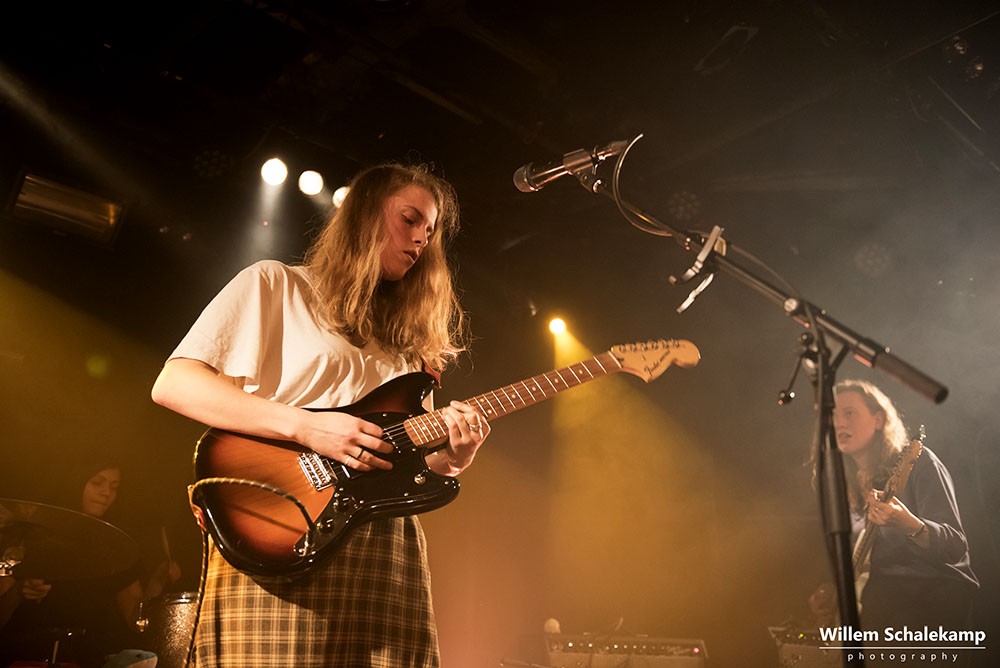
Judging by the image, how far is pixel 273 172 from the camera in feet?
→ 19.5

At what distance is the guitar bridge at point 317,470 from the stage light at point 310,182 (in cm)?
437

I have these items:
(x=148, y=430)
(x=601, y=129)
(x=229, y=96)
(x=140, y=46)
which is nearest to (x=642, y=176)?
(x=601, y=129)

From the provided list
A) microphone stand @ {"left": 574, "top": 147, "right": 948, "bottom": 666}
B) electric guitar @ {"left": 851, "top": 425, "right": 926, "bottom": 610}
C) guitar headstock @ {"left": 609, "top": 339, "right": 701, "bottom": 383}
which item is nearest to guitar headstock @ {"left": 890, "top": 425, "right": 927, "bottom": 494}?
electric guitar @ {"left": 851, "top": 425, "right": 926, "bottom": 610}

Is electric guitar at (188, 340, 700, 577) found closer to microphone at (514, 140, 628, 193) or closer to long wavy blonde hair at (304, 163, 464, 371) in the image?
long wavy blonde hair at (304, 163, 464, 371)

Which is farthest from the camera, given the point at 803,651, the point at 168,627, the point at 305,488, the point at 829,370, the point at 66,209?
the point at 66,209

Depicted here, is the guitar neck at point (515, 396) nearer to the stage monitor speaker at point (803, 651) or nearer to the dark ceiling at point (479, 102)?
the dark ceiling at point (479, 102)

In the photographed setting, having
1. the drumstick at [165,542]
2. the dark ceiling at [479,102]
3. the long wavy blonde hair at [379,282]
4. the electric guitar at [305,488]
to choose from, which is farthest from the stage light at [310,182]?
the electric guitar at [305,488]

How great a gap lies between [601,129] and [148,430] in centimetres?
478

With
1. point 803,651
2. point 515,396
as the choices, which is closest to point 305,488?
point 515,396

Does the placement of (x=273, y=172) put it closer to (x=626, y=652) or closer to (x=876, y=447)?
(x=626, y=652)

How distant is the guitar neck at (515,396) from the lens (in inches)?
94.5

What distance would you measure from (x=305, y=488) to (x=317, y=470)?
0.07 meters

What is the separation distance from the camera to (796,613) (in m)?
6.15

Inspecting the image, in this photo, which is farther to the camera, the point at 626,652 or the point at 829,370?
the point at 626,652
